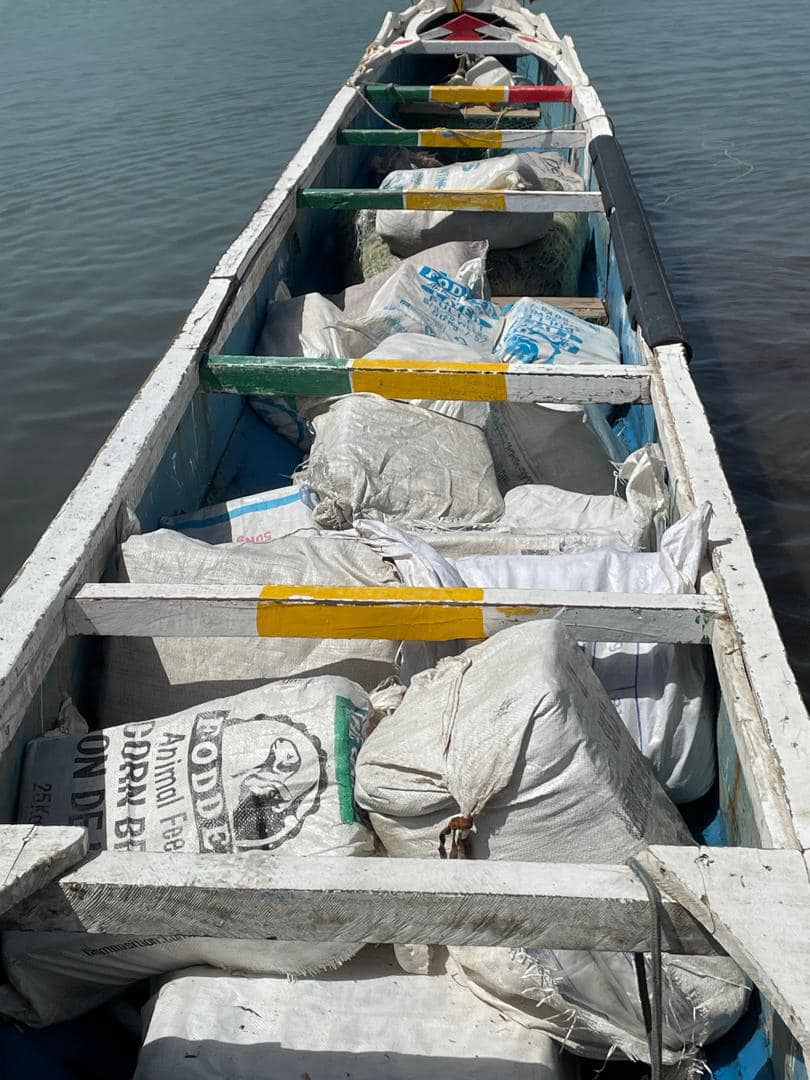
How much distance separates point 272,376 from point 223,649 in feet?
3.88

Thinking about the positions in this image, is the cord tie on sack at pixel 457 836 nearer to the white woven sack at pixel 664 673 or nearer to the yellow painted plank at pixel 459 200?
the white woven sack at pixel 664 673

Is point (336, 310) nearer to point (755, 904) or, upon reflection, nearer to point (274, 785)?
point (274, 785)

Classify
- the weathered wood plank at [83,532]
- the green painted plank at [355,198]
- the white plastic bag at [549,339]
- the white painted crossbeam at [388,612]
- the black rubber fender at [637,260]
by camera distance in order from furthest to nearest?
the green painted plank at [355,198] → the white plastic bag at [549,339] → the black rubber fender at [637,260] → the white painted crossbeam at [388,612] → the weathered wood plank at [83,532]

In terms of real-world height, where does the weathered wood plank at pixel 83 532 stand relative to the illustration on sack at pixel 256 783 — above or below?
above

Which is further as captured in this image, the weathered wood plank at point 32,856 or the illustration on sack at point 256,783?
the illustration on sack at point 256,783

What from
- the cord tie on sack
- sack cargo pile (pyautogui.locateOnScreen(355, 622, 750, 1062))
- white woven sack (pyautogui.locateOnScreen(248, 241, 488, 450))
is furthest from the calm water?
the cord tie on sack

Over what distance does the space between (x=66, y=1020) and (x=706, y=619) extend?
146 cm

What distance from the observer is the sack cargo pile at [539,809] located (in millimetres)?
1736

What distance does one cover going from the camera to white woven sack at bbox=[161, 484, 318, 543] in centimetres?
299

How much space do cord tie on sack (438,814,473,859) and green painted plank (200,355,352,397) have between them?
1.77 m

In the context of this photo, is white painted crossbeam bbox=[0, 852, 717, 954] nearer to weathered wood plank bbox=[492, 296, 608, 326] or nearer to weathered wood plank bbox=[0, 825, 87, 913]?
weathered wood plank bbox=[0, 825, 87, 913]

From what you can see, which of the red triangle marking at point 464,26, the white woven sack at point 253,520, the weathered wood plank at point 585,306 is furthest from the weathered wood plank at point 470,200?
the red triangle marking at point 464,26

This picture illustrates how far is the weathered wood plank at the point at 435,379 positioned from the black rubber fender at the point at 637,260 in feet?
0.83

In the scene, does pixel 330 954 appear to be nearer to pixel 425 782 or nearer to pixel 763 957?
pixel 425 782
